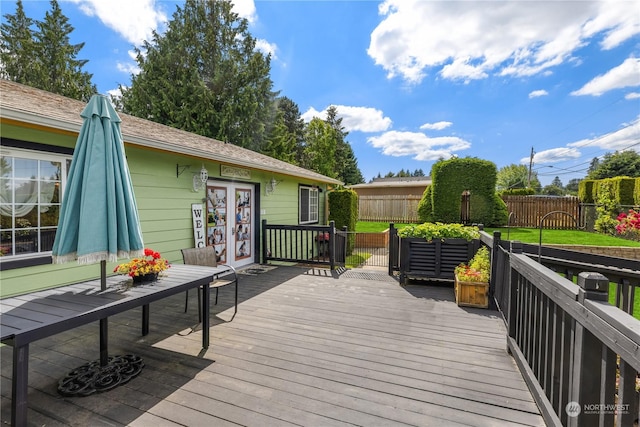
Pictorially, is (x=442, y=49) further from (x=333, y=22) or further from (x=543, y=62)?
(x=543, y=62)

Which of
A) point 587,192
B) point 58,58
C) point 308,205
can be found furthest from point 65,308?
point 58,58

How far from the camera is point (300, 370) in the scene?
2.45 metres

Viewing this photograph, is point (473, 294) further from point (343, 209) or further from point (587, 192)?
point (587, 192)

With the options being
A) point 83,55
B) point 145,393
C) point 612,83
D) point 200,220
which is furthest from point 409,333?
point 612,83

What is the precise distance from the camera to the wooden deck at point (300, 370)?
1921 millimetres

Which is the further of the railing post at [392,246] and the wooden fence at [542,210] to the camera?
the wooden fence at [542,210]

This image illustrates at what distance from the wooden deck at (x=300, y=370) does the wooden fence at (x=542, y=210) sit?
457 inches

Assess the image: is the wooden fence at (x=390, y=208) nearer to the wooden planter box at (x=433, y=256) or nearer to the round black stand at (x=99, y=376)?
the wooden planter box at (x=433, y=256)

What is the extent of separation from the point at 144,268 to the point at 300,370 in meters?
1.66

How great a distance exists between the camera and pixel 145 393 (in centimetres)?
214

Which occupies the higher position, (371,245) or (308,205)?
(308,205)

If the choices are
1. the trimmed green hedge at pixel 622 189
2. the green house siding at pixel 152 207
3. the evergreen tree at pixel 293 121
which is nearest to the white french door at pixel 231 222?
the green house siding at pixel 152 207

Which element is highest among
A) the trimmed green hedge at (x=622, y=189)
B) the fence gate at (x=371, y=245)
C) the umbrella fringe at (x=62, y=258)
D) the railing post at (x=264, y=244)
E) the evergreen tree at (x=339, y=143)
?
the evergreen tree at (x=339, y=143)

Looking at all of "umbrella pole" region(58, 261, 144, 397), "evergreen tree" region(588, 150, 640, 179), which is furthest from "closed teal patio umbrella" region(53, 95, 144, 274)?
"evergreen tree" region(588, 150, 640, 179)
